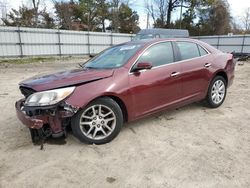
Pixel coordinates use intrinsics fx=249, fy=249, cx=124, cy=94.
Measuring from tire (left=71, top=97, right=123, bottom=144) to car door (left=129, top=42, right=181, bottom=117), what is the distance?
0.37 meters

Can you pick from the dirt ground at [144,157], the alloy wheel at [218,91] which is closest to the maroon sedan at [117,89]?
the alloy wheel at [218,91]

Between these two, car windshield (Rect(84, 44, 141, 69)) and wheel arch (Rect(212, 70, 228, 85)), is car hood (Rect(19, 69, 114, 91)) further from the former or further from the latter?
wheel arch (Rect(212, 70, 228, 85))

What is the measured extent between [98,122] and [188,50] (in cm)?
226

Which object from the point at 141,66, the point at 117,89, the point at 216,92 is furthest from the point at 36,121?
the point at 216,92

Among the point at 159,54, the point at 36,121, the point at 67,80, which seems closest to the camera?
the point at 36,121

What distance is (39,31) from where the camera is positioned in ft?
62.0

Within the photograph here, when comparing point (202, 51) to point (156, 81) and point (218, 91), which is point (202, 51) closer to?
point (218, 91)

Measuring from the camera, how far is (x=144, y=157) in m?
3.11

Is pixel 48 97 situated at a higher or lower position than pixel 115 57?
lower

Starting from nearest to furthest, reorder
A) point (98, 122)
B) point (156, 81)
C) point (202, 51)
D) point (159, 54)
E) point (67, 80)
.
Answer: point (67, 80), point (98, 122), point (156, 81), point (159, 54), point (202, 51)

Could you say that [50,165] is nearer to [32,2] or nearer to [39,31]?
[39,31]

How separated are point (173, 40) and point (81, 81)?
1.98 m

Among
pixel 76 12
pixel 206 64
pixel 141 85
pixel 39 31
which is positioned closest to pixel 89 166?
pixel 141 85

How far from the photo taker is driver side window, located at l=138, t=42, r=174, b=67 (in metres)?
3.95
